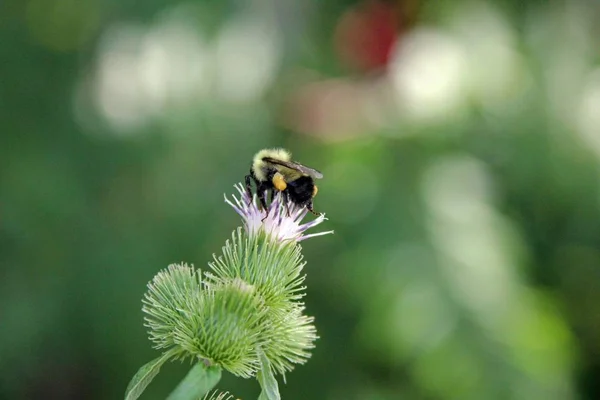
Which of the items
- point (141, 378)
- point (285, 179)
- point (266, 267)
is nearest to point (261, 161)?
point (285, 179)

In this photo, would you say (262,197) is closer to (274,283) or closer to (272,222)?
(272,222)

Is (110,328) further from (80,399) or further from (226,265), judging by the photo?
(226,265)

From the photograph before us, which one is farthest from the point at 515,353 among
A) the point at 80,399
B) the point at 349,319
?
the point at 80,399

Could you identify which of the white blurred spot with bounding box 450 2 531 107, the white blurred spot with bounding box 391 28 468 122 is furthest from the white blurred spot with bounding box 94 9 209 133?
the white blurred spot with bounding box 450 2 531 107

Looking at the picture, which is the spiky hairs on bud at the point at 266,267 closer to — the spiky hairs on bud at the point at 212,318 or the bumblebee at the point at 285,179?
the spiky hairs on bud at the point at 212,318

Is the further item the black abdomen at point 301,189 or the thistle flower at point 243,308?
the black abdomen at point 301,189

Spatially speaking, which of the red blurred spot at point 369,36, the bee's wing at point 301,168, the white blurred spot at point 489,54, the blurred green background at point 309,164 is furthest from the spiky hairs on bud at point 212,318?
the red blurred spot at point 369,36
